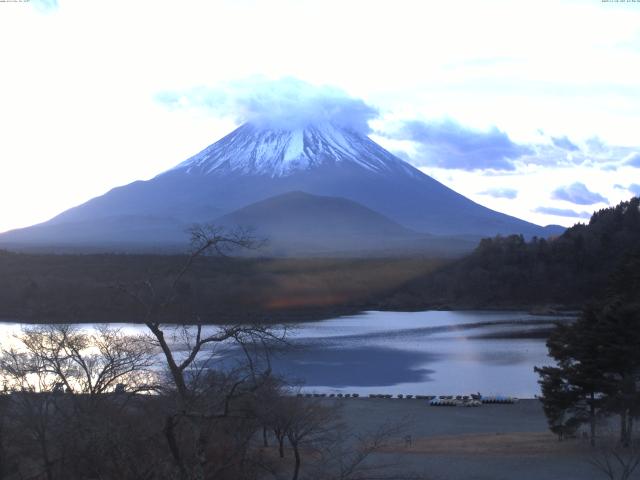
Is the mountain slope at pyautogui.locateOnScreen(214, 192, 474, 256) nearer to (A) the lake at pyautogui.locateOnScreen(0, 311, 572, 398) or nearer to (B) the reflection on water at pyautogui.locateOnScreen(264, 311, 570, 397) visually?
(A) the lake at pyautogui.locateOnScreen(0, 311, 572, 398)

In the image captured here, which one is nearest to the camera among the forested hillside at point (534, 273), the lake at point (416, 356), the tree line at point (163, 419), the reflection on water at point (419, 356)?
the tree line at point (163, 419)

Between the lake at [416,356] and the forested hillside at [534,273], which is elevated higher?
the forested hillside at [534,273]

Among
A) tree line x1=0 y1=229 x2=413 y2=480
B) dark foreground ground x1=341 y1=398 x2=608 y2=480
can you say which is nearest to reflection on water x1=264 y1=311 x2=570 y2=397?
dark foreground ground x1=341 y1=398 x2=608 y2=480

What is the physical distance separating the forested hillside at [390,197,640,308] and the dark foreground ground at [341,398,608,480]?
3309cm

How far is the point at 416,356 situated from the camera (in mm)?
27375

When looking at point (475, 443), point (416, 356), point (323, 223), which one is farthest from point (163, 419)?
point (323, 223)

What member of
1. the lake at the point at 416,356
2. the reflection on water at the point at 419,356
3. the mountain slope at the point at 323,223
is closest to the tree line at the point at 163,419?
the lake at the point at 416,356

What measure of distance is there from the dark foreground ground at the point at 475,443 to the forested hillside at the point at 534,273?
33091mm

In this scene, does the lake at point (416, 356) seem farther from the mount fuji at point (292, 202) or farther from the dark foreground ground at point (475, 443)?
the mount fuji at point (292, 202)

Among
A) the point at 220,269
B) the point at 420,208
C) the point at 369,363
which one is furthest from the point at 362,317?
the point at 420,208

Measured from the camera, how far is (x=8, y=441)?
309 inches

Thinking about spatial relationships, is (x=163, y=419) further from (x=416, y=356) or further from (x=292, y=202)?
(x=292, y=202)

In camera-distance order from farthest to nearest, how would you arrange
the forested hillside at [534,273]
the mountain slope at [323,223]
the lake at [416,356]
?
the mountain slope at [323,223] → the forested hillside at [534,273] → the lake at [416,356]

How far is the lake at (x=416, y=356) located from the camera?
21203 millimetres
